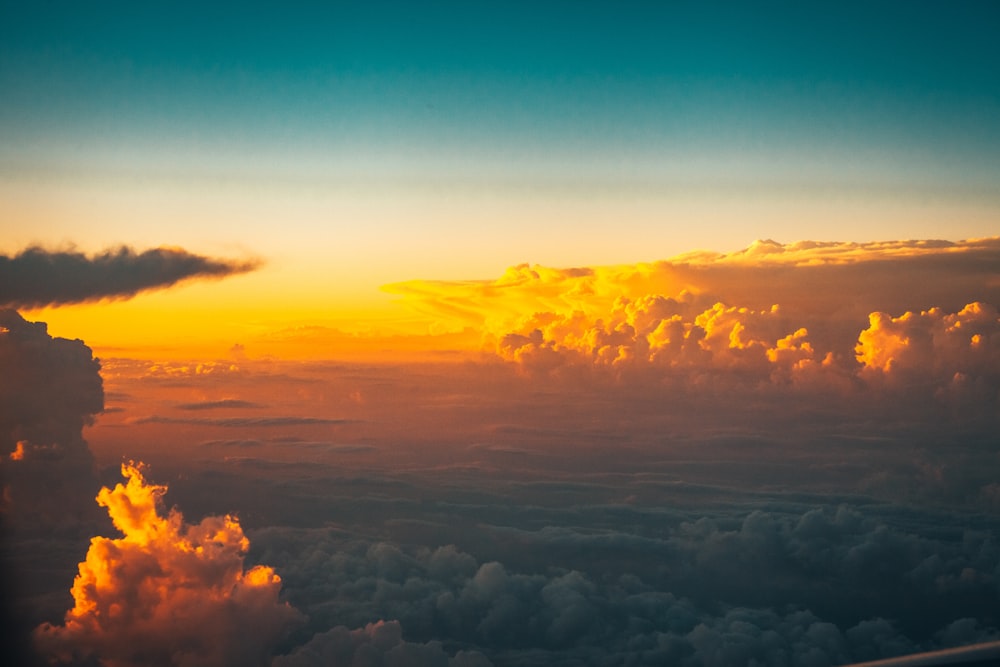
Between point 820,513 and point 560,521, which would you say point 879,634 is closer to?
point 820,513

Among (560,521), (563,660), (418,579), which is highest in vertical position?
(560,521)

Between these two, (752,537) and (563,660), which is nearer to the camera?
(752,537)

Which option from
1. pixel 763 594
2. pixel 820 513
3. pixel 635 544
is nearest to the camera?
pixel 820 513

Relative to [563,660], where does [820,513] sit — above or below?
above

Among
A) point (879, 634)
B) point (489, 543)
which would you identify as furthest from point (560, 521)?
point (879, 634)

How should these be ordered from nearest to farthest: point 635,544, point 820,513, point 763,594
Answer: point 820,513, point 635,544, point 763,594

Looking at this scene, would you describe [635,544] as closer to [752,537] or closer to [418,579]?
[752,537]

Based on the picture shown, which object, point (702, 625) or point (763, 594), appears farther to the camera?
point (763, 594)

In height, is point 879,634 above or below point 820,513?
below

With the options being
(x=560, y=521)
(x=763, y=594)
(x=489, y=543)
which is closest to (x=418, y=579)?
(x=489, y=543)
